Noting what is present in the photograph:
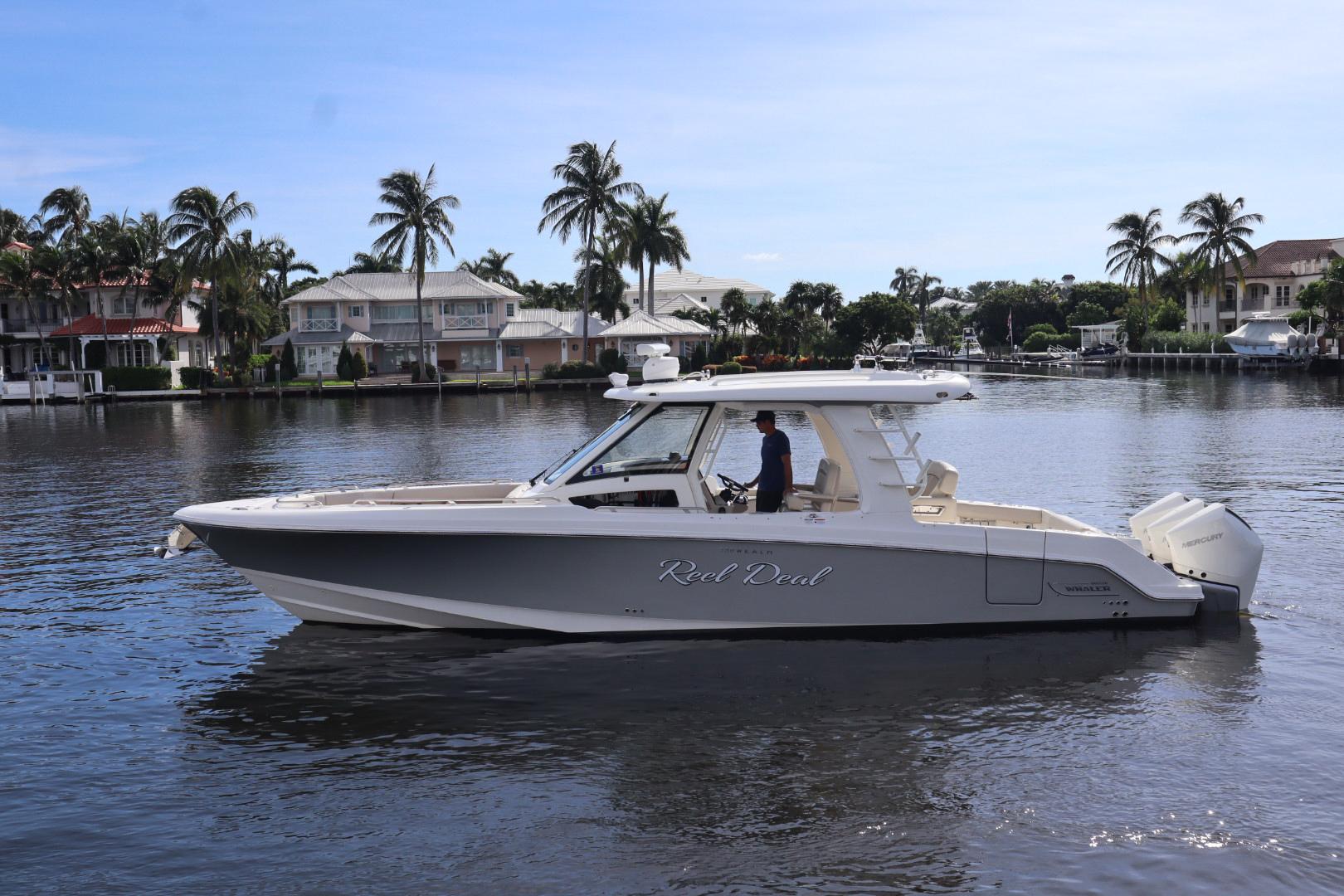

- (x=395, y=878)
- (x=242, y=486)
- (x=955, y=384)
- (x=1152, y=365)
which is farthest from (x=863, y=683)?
(x=1152, y=365)

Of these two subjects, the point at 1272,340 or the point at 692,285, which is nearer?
the point at 1272,340

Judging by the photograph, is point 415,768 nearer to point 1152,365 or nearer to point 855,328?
point 855,328

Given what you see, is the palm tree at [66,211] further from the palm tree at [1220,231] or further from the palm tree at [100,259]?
the palm tree at [1220,231]

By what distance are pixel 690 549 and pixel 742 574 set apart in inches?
20.9

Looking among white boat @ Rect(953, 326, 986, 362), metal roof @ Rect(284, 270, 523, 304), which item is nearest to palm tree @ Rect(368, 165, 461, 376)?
metal roof @ Rect(284, 270, 523, 304)

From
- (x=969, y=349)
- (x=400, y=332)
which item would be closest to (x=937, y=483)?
(x=400, y=332)

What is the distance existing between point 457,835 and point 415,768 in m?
1.20

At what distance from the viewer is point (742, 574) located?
33.3 ft

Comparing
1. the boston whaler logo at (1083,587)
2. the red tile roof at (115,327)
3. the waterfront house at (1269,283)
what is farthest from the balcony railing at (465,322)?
the boston whaler logo at (1083,587)

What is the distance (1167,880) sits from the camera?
6.52m

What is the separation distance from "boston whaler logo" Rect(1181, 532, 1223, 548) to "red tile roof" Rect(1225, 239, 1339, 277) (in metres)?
95.2

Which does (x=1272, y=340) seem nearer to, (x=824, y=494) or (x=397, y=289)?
(x=397, y=289)

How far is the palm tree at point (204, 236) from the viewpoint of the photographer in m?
73.6

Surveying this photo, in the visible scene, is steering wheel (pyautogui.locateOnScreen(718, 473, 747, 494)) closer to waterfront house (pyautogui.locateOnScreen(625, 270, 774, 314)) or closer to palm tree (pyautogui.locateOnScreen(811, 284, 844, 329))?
palm tree (pyautogui.locateOnScreen(811, 284, 844, 329))
